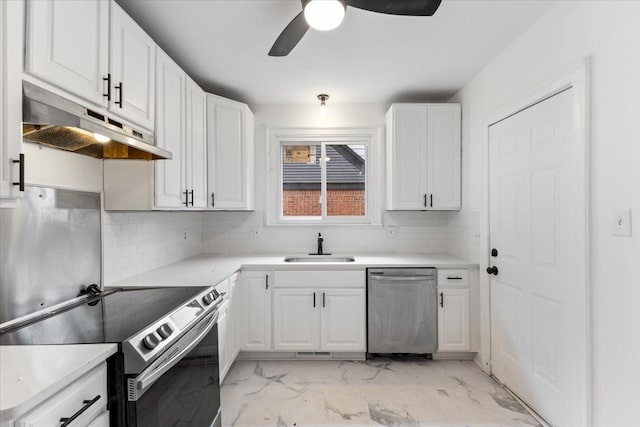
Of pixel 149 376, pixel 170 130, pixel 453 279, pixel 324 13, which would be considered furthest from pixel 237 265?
pixel 324 13

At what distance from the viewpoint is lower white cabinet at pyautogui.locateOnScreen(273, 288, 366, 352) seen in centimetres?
279

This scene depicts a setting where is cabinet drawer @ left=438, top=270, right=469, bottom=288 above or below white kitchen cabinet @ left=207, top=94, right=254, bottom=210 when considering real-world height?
below

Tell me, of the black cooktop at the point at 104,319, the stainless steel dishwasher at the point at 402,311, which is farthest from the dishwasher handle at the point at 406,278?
the black cooktop at the point at 104,319

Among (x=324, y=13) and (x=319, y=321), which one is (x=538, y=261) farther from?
(x=324, y=13)

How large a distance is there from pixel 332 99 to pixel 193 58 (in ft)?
4.61

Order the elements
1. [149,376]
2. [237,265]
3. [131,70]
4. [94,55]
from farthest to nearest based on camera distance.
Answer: [237,265]
[131,70]
[94,55]
[149,376]

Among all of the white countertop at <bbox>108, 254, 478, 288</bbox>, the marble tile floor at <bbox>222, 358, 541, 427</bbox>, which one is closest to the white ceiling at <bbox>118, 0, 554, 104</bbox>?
the white countertop at <bbox>108, 254, 478, 288</bbox>

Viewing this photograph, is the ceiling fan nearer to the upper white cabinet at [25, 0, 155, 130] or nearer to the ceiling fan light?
the ceiling fan light

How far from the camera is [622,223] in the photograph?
143 cm

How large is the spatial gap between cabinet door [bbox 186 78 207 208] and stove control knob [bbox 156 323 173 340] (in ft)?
4.18

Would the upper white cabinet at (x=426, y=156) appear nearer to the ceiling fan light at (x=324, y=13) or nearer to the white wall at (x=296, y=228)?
the white wall at (x=296, y=228)

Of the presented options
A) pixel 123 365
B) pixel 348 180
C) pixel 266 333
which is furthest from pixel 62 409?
pixel 348 180

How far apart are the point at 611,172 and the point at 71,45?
2.46 meters

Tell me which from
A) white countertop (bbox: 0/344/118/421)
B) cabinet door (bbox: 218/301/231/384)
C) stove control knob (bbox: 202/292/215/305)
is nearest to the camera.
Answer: white countertop (bbox: 0/344/118/421)
